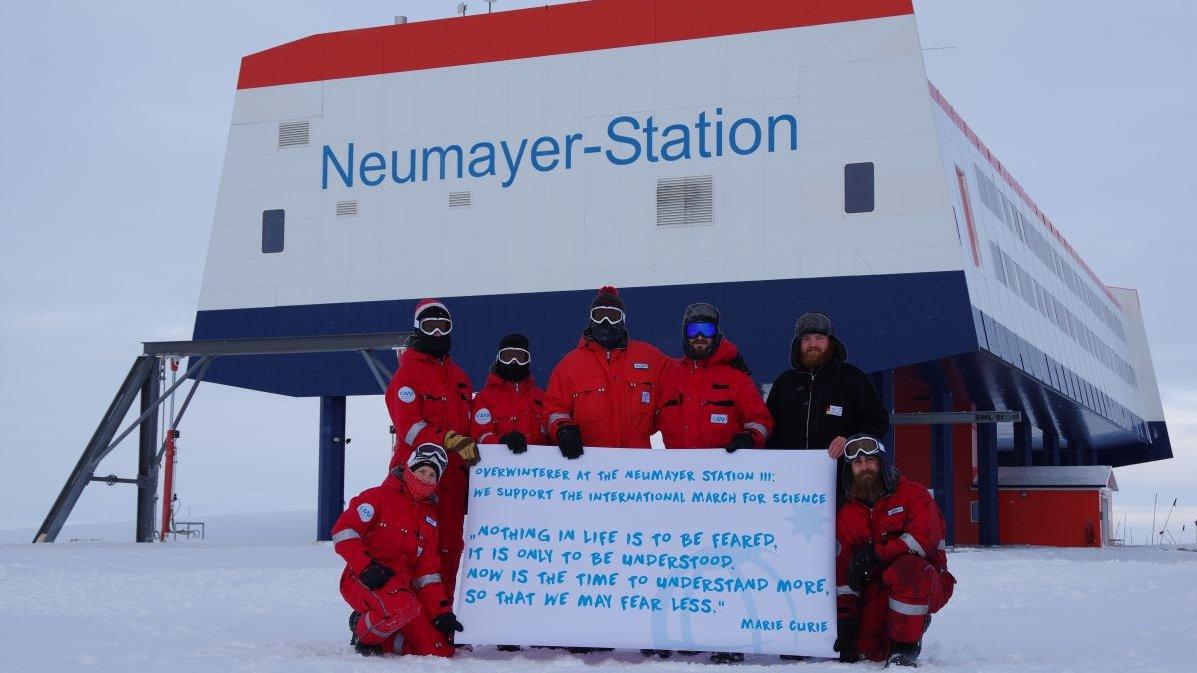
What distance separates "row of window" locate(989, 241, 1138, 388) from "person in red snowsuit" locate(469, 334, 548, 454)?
2094 cm

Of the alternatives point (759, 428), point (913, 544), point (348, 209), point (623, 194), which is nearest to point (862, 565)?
point (913, 544)

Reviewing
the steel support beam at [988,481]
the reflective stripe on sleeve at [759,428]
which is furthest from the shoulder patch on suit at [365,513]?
the steel support beam at [988,481]

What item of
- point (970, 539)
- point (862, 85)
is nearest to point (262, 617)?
point (862, 85)

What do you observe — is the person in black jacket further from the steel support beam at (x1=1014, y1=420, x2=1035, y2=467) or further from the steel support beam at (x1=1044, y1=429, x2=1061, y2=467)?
the steel support beam at (x1=1044, y1=429, x2=1061, y2=467)

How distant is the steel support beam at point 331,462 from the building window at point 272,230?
3.69 meters

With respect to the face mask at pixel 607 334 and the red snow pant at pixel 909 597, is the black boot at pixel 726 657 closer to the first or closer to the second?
the red snow pant at pixel 909 597

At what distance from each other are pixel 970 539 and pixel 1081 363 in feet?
21.5

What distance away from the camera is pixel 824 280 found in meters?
25.0

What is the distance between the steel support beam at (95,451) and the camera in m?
22.2

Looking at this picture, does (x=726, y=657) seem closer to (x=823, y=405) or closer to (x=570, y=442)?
(x=570, y=442)

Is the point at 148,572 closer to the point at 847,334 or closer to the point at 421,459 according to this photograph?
the point at 421,459

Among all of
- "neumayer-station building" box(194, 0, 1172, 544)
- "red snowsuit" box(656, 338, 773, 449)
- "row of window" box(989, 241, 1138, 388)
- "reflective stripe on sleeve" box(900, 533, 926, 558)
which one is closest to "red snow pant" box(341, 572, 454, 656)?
"red snowsuit" box(656, 338, 773, 449)

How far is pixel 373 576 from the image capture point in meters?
8.23

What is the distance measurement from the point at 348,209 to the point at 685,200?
770 cm
